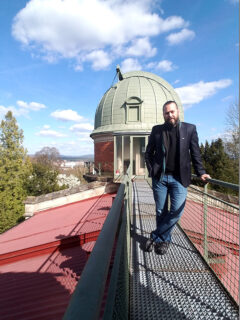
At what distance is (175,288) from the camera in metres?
2.27

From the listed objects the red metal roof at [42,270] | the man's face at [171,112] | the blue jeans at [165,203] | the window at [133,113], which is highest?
the window at [133,113]

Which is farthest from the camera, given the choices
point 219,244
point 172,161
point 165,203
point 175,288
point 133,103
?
point 133,103

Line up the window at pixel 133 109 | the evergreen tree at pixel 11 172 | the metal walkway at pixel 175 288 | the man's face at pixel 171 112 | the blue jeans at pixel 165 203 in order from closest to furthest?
the metal walkway at pixel 175 288, the man's face at pixel 171 112, the blue jeans at pixel 165 203, the evergreen tree at pixel 11 172, the window at pixel 133 109

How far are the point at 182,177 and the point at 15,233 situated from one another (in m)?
7.11

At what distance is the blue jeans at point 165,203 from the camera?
2.67 meters

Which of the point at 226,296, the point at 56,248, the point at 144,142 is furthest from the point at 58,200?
the point at 226,296

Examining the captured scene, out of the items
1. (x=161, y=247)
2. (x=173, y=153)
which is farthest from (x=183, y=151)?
(x=161, y=247)

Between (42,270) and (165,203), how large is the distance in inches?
130

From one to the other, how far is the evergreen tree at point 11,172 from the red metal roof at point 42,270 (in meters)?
7.65

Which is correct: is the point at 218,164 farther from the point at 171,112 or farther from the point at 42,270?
the point at 171,112

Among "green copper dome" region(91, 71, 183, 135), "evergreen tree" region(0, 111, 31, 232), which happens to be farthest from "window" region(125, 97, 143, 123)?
"evergreen tree" region(0, 111, 31, 232)

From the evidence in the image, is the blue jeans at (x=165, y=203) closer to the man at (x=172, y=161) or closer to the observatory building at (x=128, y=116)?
the man at (x=172, y=161)

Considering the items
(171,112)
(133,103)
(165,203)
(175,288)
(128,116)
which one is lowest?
(175,288)

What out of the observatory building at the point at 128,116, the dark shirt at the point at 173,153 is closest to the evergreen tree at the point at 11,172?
the observatory building at the point at 128,116
